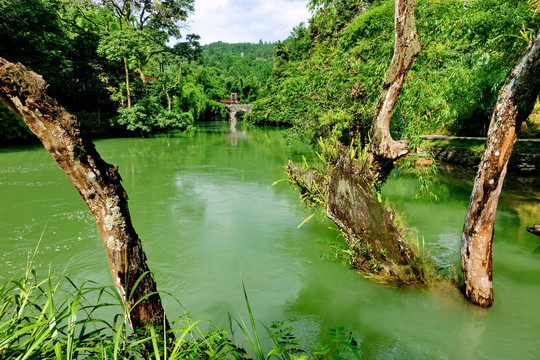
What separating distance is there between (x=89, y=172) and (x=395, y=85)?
3.79 meters

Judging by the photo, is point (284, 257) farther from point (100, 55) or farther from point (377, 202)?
point (100, 55)

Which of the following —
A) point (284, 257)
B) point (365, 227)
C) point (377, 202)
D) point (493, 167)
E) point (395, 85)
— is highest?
point (395, 85)

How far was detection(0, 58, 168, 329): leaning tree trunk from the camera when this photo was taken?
152cm

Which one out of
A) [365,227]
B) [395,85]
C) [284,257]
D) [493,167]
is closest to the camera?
[493,167]

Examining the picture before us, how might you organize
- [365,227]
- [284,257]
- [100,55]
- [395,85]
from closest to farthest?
[365,227], [395,85], [284,257], [100,55]

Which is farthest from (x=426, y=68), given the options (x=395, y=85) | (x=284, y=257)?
(x=284, y=257)

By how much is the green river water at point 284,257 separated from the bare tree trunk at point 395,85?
4.24ft

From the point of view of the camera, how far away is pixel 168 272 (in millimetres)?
4355

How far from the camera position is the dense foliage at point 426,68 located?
5324mm

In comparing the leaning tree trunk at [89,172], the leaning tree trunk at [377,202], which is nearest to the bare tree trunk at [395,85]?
the leaning tree trunk at [377,202]

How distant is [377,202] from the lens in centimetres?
406

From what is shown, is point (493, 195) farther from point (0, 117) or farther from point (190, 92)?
point (190, 92)

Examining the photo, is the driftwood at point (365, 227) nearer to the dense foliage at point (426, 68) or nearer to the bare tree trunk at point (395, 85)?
the bare tree trunk at point (395, 85)

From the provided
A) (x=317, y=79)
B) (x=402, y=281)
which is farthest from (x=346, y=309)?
(x=317, y=79)
